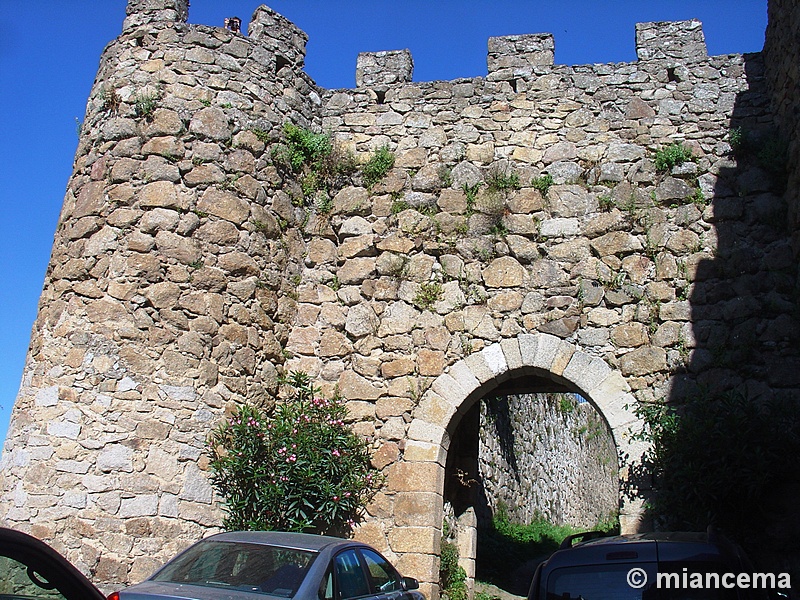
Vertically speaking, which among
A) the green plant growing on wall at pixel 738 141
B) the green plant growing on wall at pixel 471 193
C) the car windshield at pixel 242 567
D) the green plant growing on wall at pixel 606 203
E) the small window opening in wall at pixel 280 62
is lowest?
the car windshield at pixel 242 567

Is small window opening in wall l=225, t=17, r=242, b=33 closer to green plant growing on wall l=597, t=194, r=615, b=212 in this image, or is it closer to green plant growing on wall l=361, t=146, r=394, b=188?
green plant growing on wall l=361, t=146, r=394, b=188

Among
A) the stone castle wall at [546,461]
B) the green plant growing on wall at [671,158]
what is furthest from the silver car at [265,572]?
the stone castle wall at [546,461]

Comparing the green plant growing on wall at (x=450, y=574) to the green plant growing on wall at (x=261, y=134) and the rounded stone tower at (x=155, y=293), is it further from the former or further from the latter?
the green plant growing on wall at (x=261, y=134)

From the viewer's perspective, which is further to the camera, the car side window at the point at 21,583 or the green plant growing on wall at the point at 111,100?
the green plant growing on wall at the point at 111,100

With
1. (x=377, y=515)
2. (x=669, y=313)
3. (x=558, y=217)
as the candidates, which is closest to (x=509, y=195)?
(x=558, y=217)

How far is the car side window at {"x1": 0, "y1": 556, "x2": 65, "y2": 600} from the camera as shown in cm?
240

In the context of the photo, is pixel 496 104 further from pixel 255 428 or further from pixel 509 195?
pixel 255 428

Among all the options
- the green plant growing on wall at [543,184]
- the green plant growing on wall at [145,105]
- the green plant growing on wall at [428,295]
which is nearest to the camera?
the green plant growing on wall at [145,105]

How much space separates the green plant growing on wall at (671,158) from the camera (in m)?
7.91

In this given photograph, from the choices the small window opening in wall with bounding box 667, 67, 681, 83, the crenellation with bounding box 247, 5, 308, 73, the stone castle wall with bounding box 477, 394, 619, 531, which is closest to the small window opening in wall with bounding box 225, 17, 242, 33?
the crenellation with bounding box 247, 5, 308, 73

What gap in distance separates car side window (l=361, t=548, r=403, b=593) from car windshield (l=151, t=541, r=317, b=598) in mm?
785

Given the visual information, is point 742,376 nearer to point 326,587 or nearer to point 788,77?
point 788,77

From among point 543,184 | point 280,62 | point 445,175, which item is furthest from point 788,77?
point 280,62

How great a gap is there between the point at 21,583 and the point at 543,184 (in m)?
6.64
